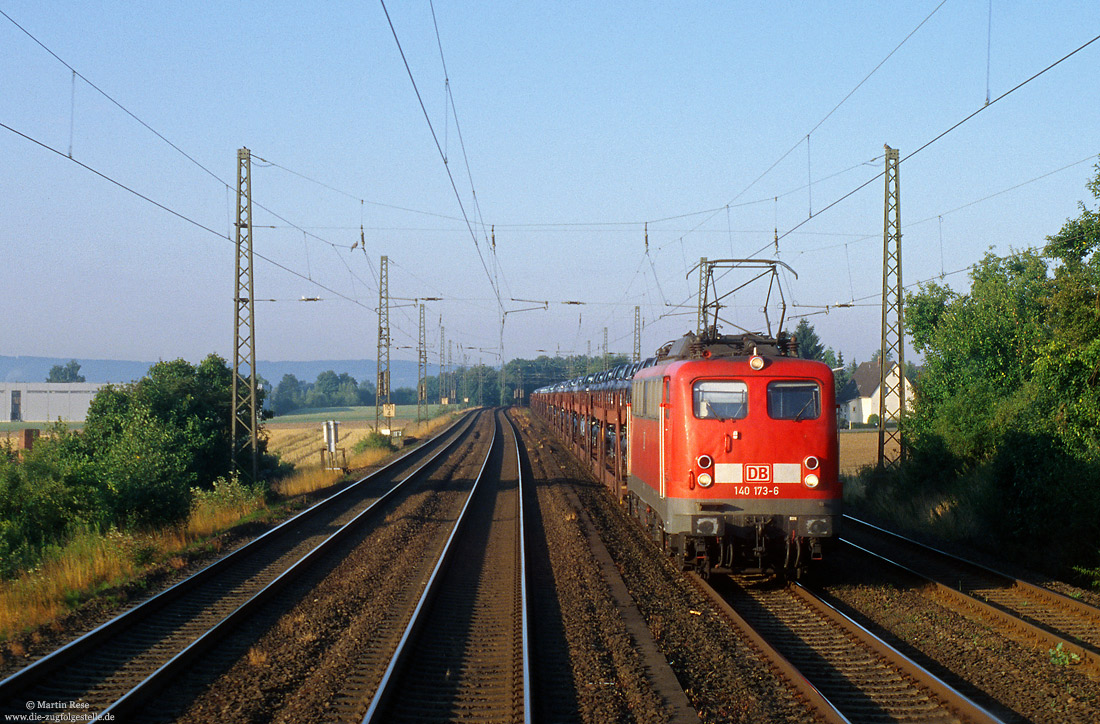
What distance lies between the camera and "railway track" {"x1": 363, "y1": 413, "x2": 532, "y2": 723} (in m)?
6.80

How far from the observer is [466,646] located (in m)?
8.62

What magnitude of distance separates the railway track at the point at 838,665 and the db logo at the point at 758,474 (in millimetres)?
1561

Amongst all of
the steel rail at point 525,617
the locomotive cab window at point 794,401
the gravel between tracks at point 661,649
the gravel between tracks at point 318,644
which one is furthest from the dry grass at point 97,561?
the locomotive cab window at point 794,401

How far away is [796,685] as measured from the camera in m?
7.05

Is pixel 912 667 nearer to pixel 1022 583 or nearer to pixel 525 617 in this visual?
pixel 525 617

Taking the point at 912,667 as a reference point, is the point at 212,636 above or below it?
below

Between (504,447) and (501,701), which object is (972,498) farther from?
(504,447)

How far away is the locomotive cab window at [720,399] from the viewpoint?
10719 mm

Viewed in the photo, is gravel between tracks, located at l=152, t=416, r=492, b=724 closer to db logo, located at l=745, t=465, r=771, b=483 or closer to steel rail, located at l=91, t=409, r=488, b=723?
steel rail, located at l=91, t=409, r=488, b=723

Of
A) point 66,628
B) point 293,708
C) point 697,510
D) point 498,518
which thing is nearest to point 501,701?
point 293,708

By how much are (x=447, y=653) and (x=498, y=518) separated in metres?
9.80

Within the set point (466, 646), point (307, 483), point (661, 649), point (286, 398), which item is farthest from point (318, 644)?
point (286, 398)

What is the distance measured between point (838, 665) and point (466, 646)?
3.76m

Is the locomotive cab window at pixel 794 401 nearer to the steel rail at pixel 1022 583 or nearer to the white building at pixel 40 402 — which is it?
the steel rail at pixel 1022 583
